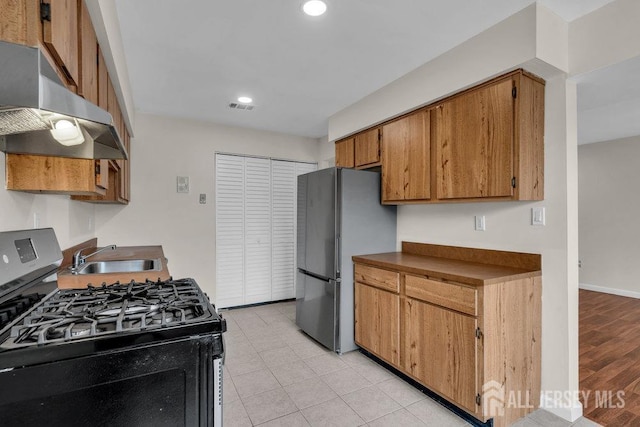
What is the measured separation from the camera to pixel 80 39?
4.50ft

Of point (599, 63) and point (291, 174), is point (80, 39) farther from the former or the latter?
point (291, 174)

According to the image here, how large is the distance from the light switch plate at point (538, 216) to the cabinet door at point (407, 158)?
717 mm

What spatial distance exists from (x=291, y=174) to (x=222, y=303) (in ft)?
6.69

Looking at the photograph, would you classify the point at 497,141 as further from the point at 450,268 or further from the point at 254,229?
the point at 254,229

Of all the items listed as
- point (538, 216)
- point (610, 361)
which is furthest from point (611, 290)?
point (538, 216)

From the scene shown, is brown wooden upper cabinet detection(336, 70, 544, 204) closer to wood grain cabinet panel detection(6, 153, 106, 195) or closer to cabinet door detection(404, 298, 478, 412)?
cabinet door detection(404, 298, 478, 412)

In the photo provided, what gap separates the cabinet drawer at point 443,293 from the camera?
6.30 ft

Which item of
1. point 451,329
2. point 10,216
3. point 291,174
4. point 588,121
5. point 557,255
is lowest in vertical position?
point 451,329

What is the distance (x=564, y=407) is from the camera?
6.55 ft

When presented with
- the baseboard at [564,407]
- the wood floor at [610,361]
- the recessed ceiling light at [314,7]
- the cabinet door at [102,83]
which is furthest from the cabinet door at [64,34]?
the wood floor at [610,361]

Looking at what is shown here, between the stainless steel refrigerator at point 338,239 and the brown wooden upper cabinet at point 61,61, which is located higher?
the brown wooden upper cabinet at point 61,61

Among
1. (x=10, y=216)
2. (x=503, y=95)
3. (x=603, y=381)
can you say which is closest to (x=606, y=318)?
(x=603, y=381)

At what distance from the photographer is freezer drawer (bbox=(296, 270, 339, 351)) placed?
9.66ft

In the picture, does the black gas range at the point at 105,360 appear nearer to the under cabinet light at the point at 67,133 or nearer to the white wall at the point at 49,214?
the white wall at the point at 49,214
